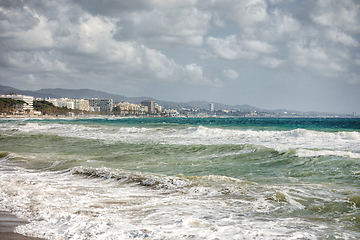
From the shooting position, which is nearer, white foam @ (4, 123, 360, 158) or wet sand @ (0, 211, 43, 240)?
wet sand @ (0, 211, 43, 240)

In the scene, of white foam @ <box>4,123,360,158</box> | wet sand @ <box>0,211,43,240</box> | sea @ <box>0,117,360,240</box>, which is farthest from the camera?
white foam @ <box>4,123,360,158</box>

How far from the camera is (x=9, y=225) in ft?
15.9

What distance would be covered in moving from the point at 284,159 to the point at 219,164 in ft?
10.6

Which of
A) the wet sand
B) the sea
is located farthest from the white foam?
the wet sand

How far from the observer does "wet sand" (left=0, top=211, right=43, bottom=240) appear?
14.1 feet

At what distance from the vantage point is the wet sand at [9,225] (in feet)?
14.1

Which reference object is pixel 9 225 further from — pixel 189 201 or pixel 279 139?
pixel 279 139

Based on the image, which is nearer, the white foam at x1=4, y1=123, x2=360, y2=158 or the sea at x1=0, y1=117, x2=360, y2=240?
the sea at x1=0, y1=117, x2=360, y2=240

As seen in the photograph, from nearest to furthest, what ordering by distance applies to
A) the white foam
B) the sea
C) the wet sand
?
1. the wet sand
2. the sea
3. the white foam

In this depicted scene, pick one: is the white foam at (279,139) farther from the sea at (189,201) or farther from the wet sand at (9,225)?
the wet sand at (9,225)

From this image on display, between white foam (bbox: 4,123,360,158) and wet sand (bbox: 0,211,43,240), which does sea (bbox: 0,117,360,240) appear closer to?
wet sand (bbox: 0,211,43,240)

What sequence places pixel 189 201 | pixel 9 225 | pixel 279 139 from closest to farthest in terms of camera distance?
pixel 9 225 < pixel 189 201 < pixel 279 139

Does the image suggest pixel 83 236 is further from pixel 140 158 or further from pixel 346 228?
pixel 140 158

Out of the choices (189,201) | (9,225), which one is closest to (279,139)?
(189,201)
